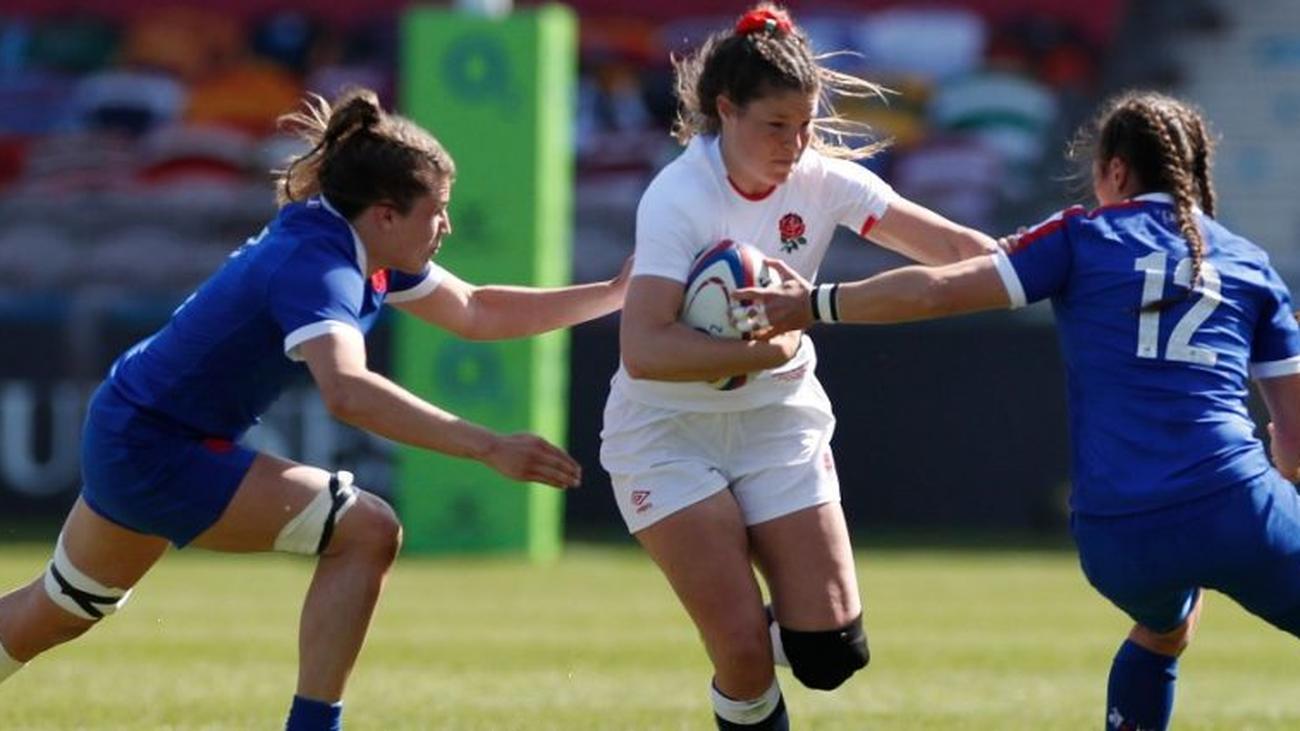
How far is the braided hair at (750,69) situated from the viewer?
6.01 metres

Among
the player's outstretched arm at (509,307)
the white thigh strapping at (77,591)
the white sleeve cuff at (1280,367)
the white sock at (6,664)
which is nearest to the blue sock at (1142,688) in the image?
the white sleeve cuff at (1280,367)

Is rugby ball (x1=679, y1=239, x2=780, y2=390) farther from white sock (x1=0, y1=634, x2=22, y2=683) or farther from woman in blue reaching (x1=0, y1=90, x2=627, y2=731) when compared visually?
white sock (x1=0, y1=634, x2=22, y2=683)

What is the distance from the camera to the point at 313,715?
596 cm

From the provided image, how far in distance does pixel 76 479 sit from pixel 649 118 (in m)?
7.42

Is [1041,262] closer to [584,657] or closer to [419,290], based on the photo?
[419,290]

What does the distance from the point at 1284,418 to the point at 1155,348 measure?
0.51 metres

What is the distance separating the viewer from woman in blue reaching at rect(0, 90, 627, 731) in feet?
19.6

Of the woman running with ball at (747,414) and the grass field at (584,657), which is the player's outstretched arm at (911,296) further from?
the grass field at (584,657)

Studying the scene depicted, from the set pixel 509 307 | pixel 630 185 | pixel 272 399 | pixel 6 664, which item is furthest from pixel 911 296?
pixel 630 185

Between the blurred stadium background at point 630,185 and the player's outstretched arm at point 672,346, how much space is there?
24.4 ft

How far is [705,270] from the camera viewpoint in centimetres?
596

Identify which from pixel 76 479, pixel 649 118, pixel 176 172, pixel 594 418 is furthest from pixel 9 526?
pixel 649 118

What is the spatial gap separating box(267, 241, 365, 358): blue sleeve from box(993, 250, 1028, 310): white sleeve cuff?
1.56m

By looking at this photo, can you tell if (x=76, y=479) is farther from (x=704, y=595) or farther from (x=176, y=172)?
(x=704, y=595)
